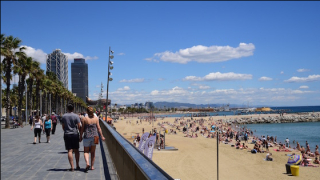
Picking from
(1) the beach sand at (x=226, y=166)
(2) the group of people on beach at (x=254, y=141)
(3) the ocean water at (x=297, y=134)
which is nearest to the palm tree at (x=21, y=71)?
(1) the beach sand at (x=226, y=166)

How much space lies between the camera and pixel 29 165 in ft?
29.8

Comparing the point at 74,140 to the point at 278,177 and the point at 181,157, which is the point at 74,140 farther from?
the point at 181,157

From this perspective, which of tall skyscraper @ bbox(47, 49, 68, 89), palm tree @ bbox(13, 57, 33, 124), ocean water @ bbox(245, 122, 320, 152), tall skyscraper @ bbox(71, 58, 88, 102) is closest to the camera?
palm tree @ bbox(13, 57, 33, 124)

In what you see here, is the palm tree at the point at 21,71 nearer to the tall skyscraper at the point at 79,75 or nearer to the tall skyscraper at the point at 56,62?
the tall skyscraper at the point at 79,75

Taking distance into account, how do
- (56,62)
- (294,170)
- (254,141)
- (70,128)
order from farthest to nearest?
1. (56,62)
2. (254,141)
3. (294,170)
4. (70,128)

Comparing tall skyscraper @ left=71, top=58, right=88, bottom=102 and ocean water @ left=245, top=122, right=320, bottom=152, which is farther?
tall skyscraper @ left=71, top=58, right=88, bottom=102

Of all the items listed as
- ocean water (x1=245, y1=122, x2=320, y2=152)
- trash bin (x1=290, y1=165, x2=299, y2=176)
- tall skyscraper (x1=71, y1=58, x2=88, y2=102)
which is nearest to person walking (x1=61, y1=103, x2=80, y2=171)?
trash bin (x1=290, y1=165, x2=299, y2=176)

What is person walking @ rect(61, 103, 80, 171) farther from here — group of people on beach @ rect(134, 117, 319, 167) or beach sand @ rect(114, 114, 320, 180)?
beach sand @ rect(114, 114, 320, 180)

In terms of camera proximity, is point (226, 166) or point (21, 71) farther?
point (21, 71)

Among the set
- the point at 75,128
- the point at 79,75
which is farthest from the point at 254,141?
the point at 79,75

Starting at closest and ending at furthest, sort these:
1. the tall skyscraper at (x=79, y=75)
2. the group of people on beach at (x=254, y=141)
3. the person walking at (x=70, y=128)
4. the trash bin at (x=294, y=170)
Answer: the person walking at (x=70, y=128) → the trash bin at (x=294, y=170) → the group of people on beach at (x=254, y=141) → the tall skyscraper at (x=79, y=75)

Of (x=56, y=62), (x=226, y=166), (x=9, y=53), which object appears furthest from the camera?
(x=56, y=62)

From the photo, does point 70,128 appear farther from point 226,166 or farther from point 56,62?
point 56,62

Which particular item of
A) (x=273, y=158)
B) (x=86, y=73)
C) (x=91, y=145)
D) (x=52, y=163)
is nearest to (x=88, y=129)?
(x=91, y=145)
